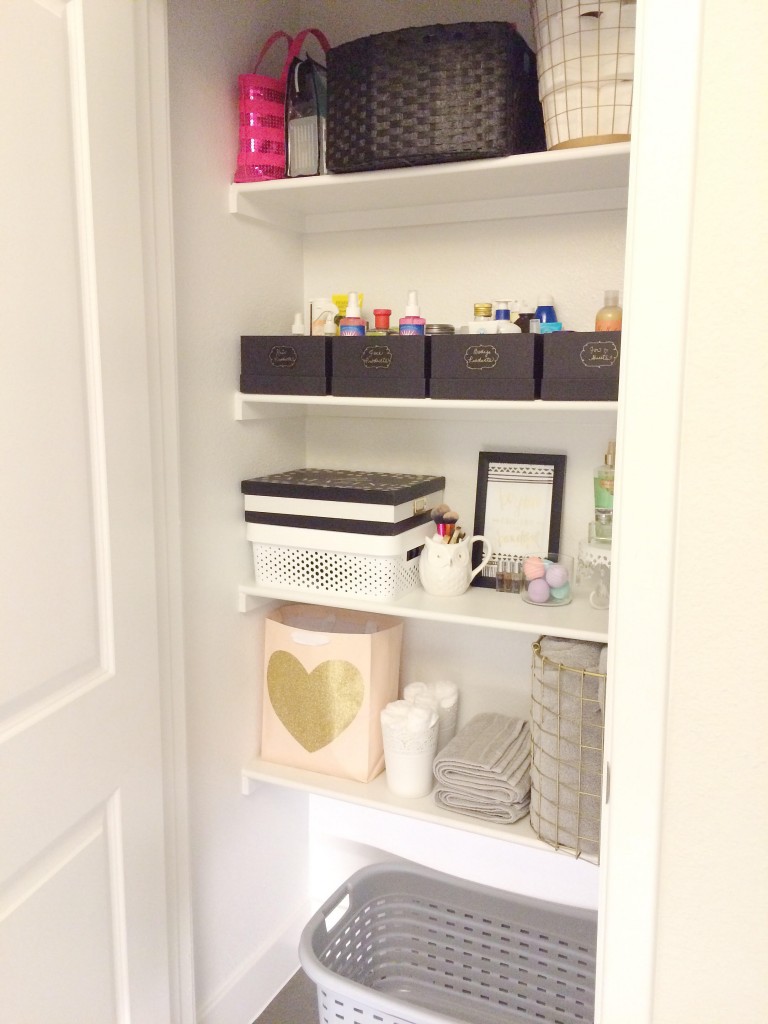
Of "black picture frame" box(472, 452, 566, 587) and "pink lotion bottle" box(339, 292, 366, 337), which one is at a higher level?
"pink lotion bottle" box(339, 292, 366, 337)

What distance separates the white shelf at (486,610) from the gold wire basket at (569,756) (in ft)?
0.23

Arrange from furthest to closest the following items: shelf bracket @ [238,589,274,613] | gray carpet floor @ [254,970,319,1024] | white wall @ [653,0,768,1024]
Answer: gray carpet floor @ [254,970,319,1024]
shelf bracket @ [238,589,274,613]
white wall @ [653,0,768,1024]

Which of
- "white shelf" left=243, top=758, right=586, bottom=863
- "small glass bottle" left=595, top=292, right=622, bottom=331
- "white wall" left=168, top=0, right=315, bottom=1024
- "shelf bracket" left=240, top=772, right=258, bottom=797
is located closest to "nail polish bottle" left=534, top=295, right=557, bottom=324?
"small glass bottle" left=595, top=292, right=622, bottom=331

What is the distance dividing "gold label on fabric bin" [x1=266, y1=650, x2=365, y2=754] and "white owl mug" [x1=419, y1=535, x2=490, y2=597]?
0.25 metres

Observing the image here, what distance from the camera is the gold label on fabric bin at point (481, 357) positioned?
138 centimetres

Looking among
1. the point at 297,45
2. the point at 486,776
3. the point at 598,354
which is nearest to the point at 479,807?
the point at 486,776

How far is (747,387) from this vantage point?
2.23 ft

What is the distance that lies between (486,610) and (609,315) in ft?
1.84

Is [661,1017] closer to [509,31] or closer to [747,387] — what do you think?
[747,387]

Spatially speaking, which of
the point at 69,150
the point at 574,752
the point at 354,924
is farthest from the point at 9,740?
the point at 354,924

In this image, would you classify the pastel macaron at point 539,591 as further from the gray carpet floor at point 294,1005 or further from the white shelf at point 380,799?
the gray carpet floor at point 294,1005

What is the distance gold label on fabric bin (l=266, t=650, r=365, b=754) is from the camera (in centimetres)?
164

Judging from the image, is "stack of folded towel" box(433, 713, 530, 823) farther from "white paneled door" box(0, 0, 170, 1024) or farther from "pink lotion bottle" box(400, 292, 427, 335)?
"pink lotion bottle" box(400, 292, 427, 335)

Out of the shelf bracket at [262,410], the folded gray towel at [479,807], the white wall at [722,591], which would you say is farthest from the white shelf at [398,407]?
the folded gray towel at [479,807]
